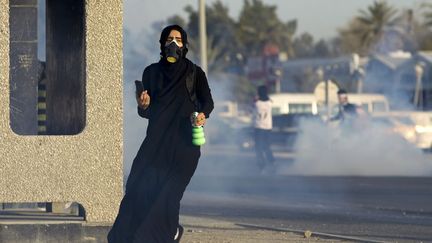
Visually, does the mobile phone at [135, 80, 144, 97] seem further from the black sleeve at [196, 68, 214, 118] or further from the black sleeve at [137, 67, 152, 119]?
the black sleeve at [196, 68, 214, 118]

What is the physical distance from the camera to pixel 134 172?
8297mm

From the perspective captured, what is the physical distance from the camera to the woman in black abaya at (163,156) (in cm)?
823

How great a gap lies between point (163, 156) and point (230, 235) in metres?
3.30

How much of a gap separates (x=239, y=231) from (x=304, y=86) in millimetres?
76929

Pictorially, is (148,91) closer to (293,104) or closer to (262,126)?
(262,126)

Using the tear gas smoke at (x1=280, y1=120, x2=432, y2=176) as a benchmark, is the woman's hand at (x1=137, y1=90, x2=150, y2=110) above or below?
above

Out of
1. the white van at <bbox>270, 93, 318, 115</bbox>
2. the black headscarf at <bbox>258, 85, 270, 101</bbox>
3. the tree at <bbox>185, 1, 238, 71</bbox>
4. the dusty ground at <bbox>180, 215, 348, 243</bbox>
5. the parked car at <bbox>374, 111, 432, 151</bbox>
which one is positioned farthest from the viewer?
the tree at <bbox>185, 1, 238, 71</bbox>

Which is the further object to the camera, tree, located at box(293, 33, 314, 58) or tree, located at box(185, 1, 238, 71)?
tree, located at box(293, 33, 314, 58)

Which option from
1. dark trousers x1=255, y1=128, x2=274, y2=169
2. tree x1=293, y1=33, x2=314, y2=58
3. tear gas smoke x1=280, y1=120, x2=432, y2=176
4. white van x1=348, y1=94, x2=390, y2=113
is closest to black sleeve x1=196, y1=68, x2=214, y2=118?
tear gas smoke x1=280, y1=120, x2=432, y2=176

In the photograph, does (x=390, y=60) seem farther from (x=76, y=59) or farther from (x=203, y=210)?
(x=76, y=59)

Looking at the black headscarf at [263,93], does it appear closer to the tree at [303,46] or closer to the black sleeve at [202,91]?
the black sleeve at [202,91]

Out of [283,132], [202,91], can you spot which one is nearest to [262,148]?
[283,132]

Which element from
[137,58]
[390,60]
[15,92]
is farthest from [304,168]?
[390,60]

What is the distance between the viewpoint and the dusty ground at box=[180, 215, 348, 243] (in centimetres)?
1101
